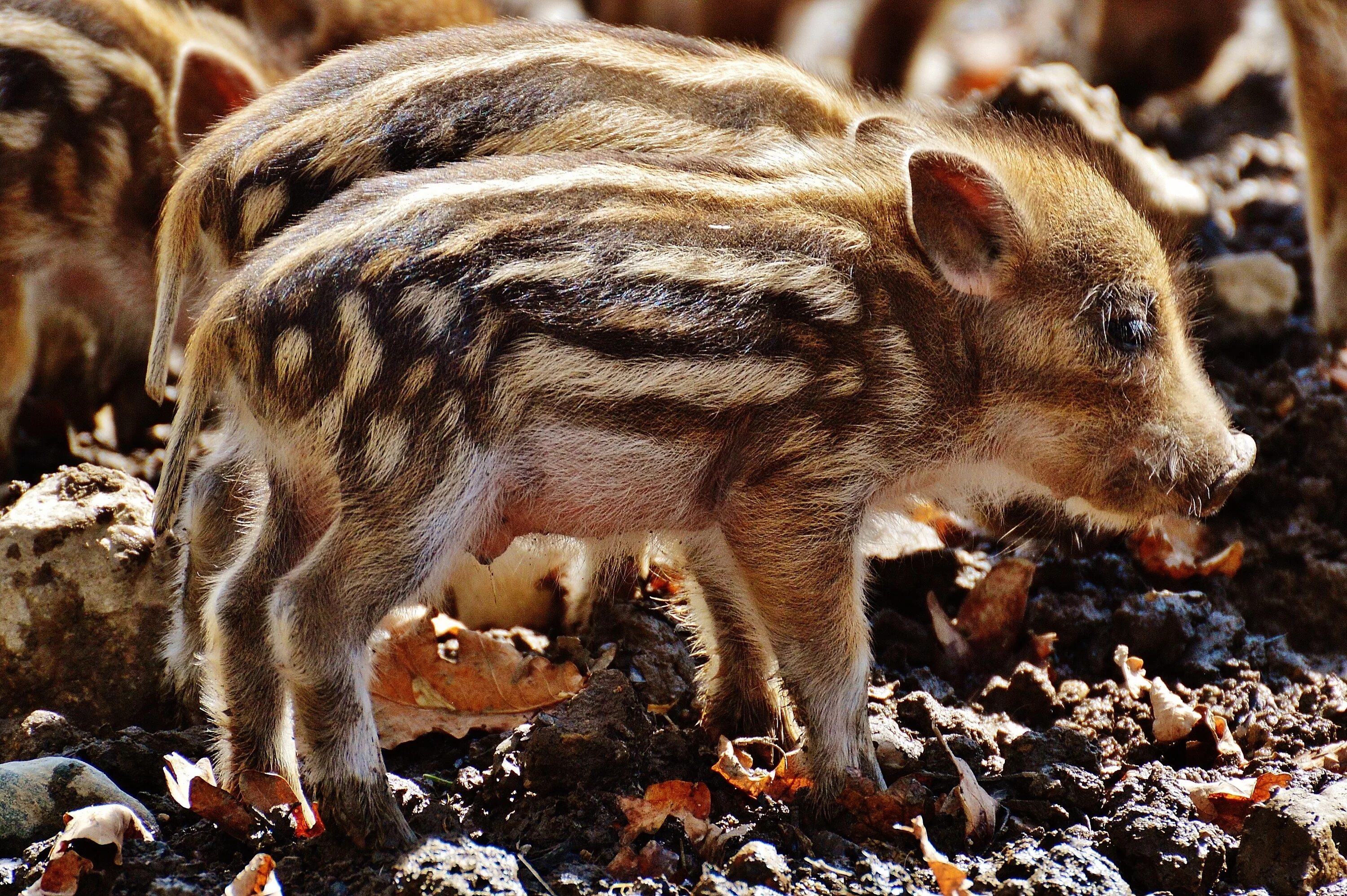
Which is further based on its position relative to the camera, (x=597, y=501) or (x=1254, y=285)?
(x=1254, y=285)

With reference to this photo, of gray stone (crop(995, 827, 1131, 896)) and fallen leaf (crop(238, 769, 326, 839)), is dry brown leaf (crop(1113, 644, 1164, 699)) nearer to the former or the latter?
gray stone (crop(995, 827, 1131, 896))

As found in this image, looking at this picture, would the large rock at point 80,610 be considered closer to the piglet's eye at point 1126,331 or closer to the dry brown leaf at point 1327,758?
the piglet's eye at point 1126,331

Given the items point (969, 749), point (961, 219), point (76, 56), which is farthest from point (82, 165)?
point (969, 749)

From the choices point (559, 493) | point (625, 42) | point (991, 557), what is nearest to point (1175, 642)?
point (991, 557)

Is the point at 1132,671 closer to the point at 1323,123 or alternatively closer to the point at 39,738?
the point at 39,738

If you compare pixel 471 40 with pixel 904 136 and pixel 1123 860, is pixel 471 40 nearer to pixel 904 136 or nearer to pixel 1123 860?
pixel 904 136

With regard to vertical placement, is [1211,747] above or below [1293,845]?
below
